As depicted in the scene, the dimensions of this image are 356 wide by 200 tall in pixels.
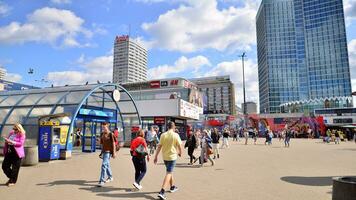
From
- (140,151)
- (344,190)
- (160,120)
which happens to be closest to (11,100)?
(140,151)

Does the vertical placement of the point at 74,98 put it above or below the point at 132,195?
above

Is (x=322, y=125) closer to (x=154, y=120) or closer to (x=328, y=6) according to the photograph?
(x=154, y=120)

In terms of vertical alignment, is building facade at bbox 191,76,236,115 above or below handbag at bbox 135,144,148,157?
above

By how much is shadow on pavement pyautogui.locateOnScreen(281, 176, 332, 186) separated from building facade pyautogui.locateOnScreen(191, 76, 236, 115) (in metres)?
144

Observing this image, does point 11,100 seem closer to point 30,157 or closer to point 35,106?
point 35,106

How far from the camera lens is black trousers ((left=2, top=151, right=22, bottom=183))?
7.78 meters

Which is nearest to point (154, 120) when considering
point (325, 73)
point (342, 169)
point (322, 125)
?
point (342, 169)

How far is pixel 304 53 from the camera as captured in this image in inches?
4555

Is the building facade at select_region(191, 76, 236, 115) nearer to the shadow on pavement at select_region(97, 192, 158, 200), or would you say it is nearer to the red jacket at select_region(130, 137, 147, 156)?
the red jacket at select_region(130, 137, 147, 156)

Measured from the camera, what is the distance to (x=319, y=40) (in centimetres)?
Answer: 11131

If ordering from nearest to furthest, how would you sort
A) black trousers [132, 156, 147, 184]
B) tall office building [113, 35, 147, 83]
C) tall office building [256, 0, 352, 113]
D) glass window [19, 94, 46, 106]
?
1. black trousers [132, 156, 147, 184]
2. glass window [19, 94, 46, 106]
3. tall office building [256, 0, 352, 113]
4. tall office building [113, 35, 147, 83]

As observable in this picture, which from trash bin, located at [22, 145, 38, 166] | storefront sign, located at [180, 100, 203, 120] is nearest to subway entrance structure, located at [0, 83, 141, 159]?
trash bin, located at [22, 145, 38, 166]

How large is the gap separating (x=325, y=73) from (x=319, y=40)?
13762mm

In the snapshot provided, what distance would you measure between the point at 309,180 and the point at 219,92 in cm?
14889
